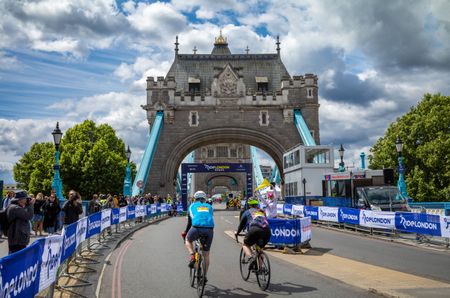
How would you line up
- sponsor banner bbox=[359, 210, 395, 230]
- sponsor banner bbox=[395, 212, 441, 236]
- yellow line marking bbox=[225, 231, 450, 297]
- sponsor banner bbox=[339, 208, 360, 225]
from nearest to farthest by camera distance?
yellow line marking bbox=[225, 231, 450, 297], sponsor banner bbox=[395, 212, 441, 236], sponsor banner bbox=[359, 210, 395, 230], sponsor banner bbox=[339, 208, 360, 225]

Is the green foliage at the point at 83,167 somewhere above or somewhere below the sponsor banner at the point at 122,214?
above

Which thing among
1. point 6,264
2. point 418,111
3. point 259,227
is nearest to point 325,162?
point 418,111

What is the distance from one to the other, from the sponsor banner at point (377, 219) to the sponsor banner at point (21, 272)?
13.8m

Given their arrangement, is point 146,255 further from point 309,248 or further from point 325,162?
point 325,162

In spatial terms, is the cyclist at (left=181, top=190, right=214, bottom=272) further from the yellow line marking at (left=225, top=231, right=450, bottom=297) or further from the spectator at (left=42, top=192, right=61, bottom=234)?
the spectator at (left=42, top=192, right=61, bottom=234)

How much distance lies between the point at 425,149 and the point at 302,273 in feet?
96.9

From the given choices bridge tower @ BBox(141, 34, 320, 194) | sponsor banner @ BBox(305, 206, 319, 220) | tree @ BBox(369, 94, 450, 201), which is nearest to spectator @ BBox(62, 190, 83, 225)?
sponsor banner @ BBox(305, 206, 319, 220)

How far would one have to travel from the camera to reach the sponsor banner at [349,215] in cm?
1956

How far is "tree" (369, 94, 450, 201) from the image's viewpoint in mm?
34969

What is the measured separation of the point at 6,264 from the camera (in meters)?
4.89

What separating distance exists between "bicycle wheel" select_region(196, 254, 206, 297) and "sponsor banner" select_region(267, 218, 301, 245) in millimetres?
6297

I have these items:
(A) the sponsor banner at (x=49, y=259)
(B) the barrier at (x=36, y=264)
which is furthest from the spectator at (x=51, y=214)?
(A) the sponsor banner at (x=49, y=259)

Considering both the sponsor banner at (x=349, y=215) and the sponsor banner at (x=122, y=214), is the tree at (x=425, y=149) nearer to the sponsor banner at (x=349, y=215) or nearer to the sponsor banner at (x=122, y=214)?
the sponsor banner at (x=349, y=215)

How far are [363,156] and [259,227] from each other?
93.4ft
